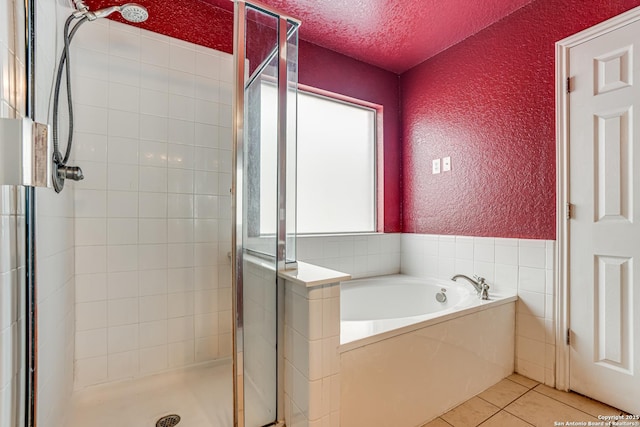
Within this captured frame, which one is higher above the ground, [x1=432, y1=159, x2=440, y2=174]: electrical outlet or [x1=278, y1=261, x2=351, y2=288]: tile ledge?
[x1=432, y1=159, x2=440, y2=174]: electrical outlet

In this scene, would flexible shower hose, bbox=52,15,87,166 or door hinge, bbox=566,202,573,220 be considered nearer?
flexible shower hose, bbox=52,15,87,166

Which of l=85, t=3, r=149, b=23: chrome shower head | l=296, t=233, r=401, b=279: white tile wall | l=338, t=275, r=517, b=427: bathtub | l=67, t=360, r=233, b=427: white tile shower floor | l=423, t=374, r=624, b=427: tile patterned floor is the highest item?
l=85, t=3, r=149, b=23: chrome shower head

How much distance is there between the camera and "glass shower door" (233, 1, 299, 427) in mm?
1224

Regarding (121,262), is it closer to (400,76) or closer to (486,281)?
(486,281)

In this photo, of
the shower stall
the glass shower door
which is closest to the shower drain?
the shower stall

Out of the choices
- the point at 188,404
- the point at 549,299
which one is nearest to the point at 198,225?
the point at 188,404

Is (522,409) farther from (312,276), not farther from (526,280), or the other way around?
(312,276)

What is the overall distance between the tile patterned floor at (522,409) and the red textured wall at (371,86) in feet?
4.56

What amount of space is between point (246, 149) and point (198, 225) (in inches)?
33.2

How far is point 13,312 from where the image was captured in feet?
2.40

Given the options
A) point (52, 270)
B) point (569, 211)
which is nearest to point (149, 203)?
point (52, 270)

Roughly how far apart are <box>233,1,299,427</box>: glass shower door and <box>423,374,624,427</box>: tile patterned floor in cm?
88

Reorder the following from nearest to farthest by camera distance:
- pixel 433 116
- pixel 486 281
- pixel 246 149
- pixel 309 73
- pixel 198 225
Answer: pixel 246 149 → pixel 198 225 → pixel 486 281 → pixel 309 73 → pixel 433 116

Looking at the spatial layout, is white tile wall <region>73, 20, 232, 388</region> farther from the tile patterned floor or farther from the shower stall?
the tile patterned floor
